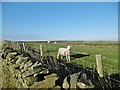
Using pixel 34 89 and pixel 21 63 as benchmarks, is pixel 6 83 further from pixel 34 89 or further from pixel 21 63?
pixel 34 89

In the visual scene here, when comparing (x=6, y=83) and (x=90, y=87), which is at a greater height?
(x=90, y=87)

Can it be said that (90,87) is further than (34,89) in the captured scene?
No

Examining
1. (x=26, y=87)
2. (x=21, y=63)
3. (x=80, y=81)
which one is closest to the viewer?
(x=80, y=81)

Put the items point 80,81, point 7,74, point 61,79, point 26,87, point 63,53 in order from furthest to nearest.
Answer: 1. point 63,53
2. point 7,74
3. point 26,87
4. point 61,79
5. point 80,81

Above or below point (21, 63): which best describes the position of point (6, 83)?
below

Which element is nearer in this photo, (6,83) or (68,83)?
(68,83)

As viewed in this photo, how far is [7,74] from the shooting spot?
10.1m

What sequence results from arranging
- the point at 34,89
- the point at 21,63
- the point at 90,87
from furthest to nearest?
the point at 21,63
the point at 34,89
the point at 90,87

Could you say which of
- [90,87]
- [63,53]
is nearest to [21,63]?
[90,87]

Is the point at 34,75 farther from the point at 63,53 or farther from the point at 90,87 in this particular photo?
the point at 63,53

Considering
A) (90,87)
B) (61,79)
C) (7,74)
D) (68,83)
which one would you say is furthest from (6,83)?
(90,87)

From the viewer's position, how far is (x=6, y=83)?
28.4 feet

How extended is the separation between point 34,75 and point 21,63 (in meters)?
2.19

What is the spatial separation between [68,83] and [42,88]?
536 mm
